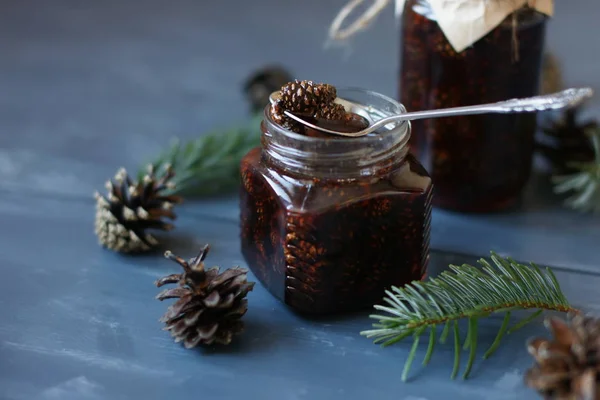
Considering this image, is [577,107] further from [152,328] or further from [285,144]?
[152,328]

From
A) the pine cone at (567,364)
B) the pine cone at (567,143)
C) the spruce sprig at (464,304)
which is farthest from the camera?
the pine cone at (567,143)

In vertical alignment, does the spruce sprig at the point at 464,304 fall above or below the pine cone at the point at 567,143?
below

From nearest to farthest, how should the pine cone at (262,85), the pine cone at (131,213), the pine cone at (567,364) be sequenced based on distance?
the pine cone at (567,364)
the pine cone at (131,213)
the pine cone at (262,85)

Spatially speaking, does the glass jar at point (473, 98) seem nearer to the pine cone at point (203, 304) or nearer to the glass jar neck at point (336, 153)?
the glass jar neck at point (336, 153)

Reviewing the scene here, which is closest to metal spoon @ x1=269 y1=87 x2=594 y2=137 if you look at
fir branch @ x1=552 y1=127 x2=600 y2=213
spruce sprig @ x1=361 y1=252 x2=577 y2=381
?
spruce sprig @ x1=361 y1=252 x2=577 y2=381

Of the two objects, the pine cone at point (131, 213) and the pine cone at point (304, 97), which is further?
the pine cone at point (131, 213)

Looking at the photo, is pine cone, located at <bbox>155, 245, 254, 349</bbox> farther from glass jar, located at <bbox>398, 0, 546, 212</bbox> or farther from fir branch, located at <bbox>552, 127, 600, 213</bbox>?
fir branch, located at <bbox>552, 127, 600, 213</bbox>

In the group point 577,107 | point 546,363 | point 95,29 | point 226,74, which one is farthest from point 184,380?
point 95,29

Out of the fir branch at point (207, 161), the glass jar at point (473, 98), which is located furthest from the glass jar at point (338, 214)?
the fir branch at point (207, 161)
